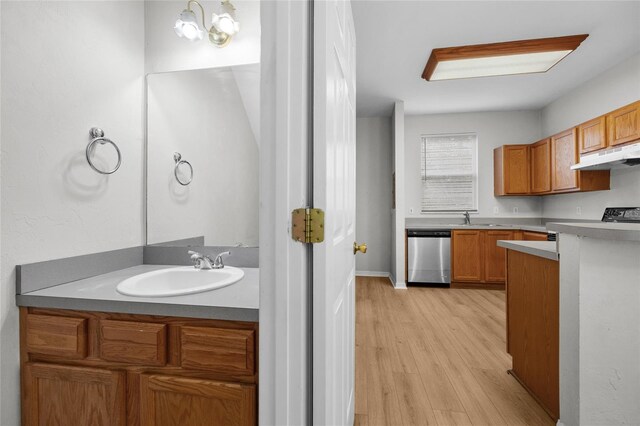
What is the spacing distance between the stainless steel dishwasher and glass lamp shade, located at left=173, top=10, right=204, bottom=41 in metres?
3.62

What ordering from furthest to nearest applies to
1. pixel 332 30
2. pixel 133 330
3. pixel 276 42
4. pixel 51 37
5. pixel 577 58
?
pixel 577 58, pixel 51 37, pixel 133 330, pixel 332 30, pixel 276 42

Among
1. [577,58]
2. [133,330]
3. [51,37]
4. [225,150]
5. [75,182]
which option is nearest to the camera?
[133,330]

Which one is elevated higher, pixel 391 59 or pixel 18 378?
pixel 391 59

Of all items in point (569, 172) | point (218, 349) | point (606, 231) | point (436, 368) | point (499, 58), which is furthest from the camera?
point (569, 172)

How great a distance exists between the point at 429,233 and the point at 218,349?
3930 mm

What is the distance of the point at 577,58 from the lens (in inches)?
122

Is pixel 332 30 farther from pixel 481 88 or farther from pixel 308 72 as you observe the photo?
pixel 481 88

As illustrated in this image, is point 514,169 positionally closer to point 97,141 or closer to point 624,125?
point 624,125

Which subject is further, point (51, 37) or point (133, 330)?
point (51, 37)

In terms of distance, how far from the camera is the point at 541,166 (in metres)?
4.21

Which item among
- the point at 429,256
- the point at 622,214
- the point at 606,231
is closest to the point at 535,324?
the point at 606,231

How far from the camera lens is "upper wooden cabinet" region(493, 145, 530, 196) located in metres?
4.44

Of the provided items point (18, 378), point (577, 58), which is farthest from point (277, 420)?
point (577, 58)

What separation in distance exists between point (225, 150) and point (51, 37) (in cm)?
83
